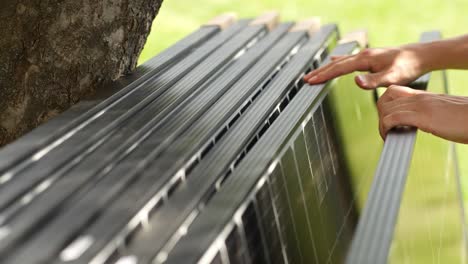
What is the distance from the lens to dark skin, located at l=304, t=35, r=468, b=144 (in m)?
1.43

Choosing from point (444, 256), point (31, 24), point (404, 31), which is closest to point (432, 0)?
point (404, 31)

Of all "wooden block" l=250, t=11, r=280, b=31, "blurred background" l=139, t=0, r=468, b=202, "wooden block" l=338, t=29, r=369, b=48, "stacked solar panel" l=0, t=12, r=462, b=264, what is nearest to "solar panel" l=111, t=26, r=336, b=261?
"stacked solar panel" l=0, t=12, r=462, b=264

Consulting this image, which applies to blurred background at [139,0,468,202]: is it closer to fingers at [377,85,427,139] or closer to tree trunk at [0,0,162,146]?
tree trunk at [0,0,162,146]

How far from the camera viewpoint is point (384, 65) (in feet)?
6.15

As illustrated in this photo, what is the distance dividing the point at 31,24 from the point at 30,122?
24cm

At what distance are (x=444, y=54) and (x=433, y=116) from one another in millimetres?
524

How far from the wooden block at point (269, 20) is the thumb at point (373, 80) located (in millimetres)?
606

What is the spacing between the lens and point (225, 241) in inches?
38.8

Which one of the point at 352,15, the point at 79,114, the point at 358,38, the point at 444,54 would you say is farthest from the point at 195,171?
the point at 352,15

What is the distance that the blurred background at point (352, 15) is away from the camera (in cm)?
413

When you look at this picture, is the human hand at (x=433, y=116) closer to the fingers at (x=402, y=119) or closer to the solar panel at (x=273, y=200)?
the fingers at (x=402, y=119)

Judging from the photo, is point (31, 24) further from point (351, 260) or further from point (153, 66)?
point (351, 260)

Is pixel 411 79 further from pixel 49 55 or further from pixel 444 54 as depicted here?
pixel 49 55

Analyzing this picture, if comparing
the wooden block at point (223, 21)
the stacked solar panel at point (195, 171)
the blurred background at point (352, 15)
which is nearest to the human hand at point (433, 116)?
the stacked solar panel at point (195, 171)
